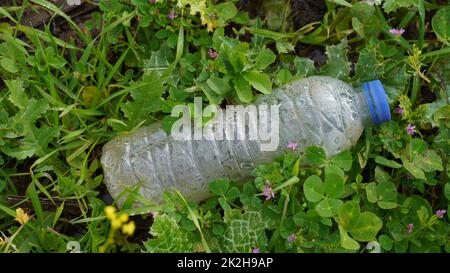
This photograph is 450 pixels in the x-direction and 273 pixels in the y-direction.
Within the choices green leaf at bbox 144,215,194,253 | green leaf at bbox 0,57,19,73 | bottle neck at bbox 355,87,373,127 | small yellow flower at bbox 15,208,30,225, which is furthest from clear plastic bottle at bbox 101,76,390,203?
green leaf at bbox 0,57,19,73

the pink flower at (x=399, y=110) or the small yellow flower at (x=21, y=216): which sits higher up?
the pink flower at (x=399, y=110)

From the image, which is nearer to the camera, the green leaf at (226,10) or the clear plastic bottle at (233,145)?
the clear plastic bottle at (233,145)

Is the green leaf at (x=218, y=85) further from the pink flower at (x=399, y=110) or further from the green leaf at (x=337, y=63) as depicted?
the pink flower at (x=399, y=110)

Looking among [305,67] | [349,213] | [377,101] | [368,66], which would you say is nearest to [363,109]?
[377,101]

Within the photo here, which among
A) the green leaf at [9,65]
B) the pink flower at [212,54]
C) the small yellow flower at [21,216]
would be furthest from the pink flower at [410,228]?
the green leaf at [9,65]

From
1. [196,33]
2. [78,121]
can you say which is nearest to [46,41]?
[78,121]

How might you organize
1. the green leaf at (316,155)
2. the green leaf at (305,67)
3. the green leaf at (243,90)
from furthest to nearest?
the green leaf at (305,67) → the green leaf at (243,90) → the green leaf at (316,155)
